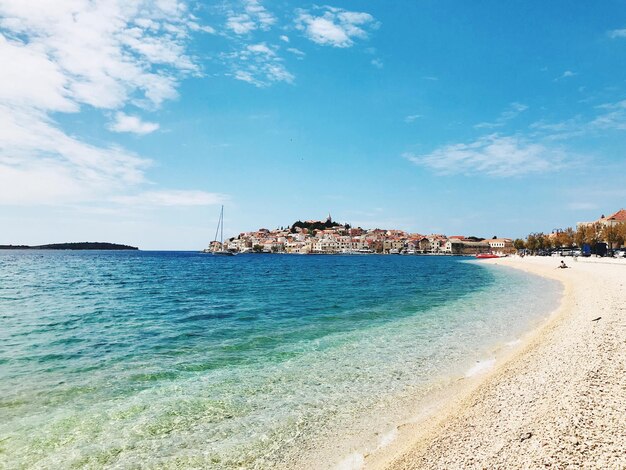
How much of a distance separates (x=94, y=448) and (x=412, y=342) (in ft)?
35.1

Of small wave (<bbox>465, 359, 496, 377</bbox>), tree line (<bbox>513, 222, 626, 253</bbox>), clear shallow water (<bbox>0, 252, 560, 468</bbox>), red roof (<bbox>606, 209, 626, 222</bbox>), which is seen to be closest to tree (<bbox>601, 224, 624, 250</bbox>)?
tree line (<bbox>513, 222, 626, 253</bbox>)

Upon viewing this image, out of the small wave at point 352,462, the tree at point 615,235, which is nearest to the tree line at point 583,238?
the tree at point 615,235

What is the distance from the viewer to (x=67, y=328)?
17562mm

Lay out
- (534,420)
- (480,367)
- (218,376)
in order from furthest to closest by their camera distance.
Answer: (480,367) → (218,376) → (534,420)

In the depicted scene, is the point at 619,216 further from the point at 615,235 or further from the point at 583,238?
the point at 615,235

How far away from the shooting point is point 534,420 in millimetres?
6125

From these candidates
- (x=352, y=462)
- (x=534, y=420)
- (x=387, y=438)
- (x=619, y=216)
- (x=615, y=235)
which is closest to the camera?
(x=534, y=420)

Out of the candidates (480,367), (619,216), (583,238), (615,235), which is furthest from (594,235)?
(480,367)

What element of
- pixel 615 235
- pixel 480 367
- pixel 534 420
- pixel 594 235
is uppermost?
pixel 594 235

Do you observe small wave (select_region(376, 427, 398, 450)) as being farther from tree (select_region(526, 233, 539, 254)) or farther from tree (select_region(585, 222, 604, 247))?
tree (select_region(526, 233, 539, 254))

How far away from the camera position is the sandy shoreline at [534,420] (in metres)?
5.08

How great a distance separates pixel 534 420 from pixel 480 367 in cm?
510

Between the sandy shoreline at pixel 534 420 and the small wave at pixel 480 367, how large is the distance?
450 mm

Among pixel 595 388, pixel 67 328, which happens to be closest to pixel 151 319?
pixel 67 328
